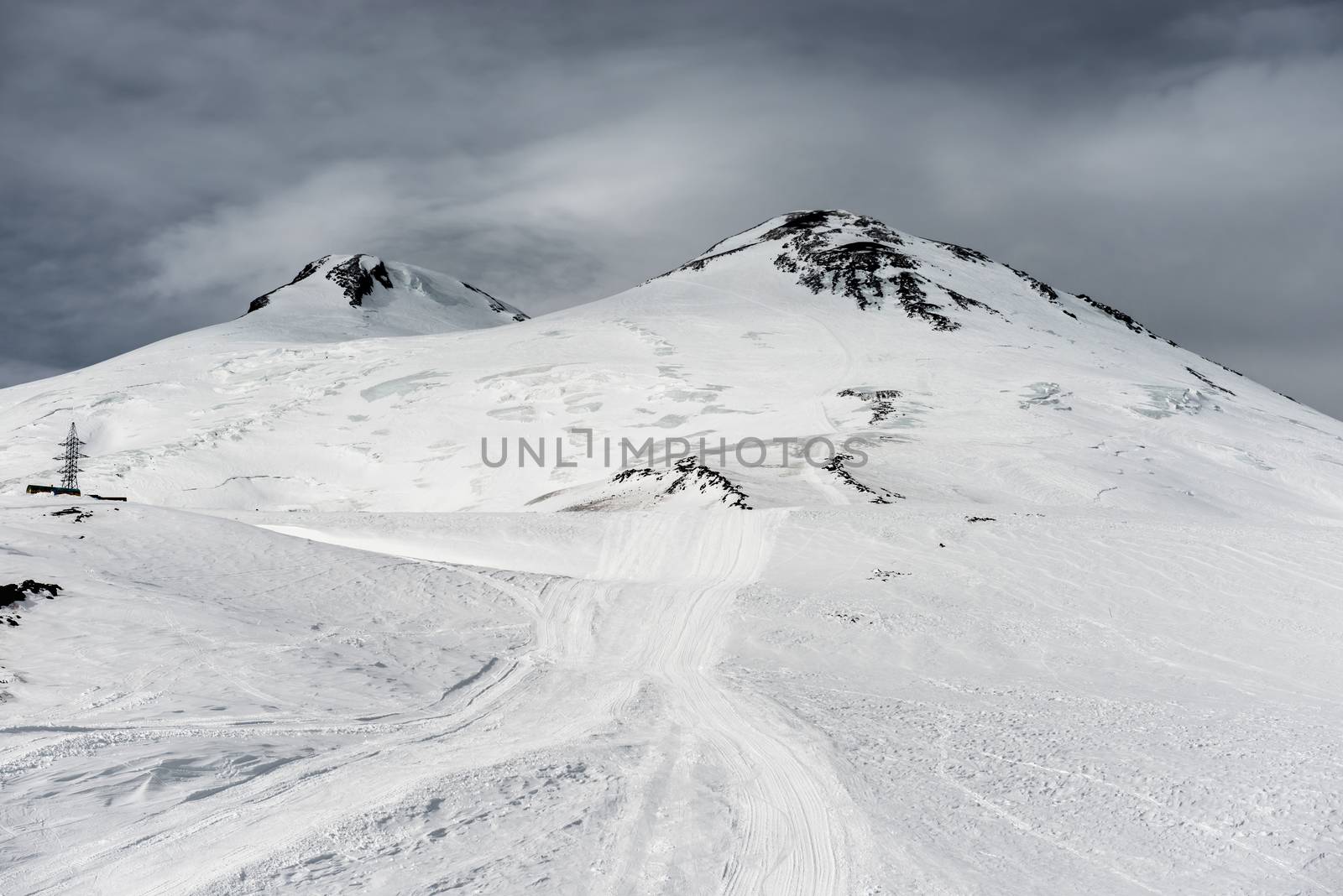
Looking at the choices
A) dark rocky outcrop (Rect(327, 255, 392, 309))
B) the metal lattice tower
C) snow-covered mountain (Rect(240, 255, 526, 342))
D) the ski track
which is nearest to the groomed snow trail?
the ski track

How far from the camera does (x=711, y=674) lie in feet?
36.7

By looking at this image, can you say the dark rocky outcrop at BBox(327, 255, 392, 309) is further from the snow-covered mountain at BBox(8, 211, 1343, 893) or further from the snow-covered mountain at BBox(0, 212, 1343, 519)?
the snow-covered mountain at BBox(8, 211, 1343, 893)

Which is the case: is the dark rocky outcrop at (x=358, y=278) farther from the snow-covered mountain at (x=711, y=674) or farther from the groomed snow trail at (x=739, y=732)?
the groomed snow trail at (x=739, y=732)

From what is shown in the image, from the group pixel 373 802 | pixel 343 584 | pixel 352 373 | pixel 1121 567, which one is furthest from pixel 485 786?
pixel 352 373

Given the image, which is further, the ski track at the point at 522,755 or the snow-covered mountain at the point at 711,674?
the snow-covered mountain at the point at 711,674

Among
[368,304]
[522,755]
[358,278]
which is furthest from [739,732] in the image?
[358,278]

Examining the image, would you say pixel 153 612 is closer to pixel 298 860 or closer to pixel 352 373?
pixel 298 860

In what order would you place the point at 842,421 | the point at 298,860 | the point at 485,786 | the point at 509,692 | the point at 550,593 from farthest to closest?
the point at 842,421, the point at 550,593, the point at 509,692, the point at 485,786, the point at 298,860

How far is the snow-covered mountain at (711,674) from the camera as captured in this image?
19.6ft

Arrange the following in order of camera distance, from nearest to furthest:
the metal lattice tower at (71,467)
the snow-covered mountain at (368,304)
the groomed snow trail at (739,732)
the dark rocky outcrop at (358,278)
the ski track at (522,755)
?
the ski track at (522,755), the groomed snow trail at (739,732), the metal lattice tower at (71,467), the snow-covered mountain at (368,304), the dark rocky outcrop at (358,278)

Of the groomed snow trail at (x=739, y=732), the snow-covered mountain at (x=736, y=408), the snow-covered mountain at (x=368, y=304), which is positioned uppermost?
the snow-covered mountain at (x=368, y=304)

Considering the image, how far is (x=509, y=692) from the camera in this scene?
392 inches

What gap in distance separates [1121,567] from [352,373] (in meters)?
46.3

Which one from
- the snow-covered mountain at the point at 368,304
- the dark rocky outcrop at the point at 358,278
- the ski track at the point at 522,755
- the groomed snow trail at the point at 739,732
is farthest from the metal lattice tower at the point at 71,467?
the dark rocky outcrop at the point at 358,278
